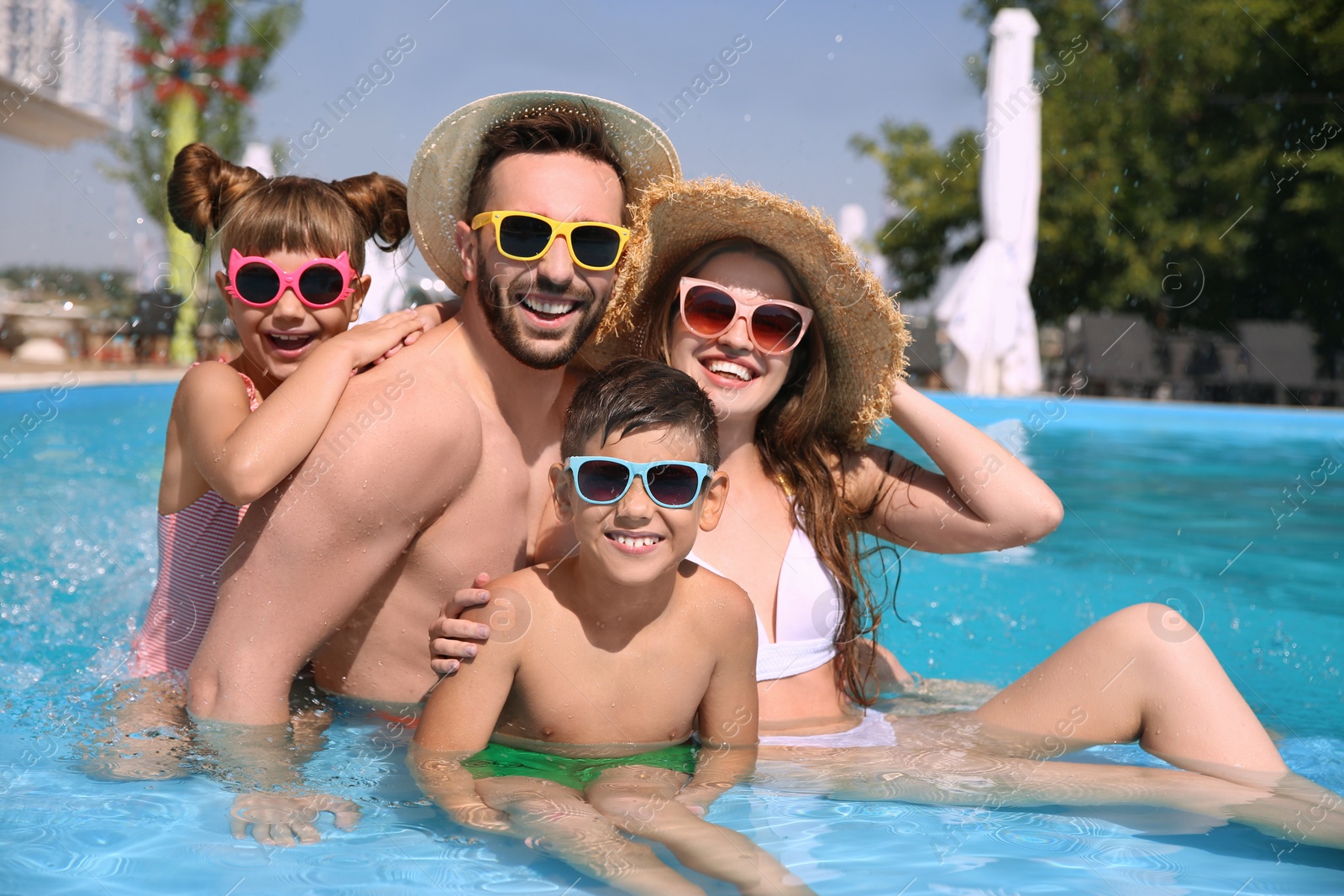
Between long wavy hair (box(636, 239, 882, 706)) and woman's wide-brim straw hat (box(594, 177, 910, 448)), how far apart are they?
0.03 m

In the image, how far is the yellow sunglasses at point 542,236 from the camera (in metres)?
2.68

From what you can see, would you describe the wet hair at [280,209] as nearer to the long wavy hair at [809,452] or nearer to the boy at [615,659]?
the long wavy hair at [809,452]

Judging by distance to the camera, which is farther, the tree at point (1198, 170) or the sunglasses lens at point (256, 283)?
the tree at point (1198, 170)

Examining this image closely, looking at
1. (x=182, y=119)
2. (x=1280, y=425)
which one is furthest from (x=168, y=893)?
(x=182, y=119)

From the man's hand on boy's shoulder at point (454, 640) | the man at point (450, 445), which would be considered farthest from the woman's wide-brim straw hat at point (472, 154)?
the man's hand on boy's shoulder at point (454, 640)

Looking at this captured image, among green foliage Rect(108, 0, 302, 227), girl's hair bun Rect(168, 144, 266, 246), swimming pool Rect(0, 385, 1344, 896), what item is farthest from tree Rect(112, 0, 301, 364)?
girl's hair bun Rect(168, 144, 266, 246)

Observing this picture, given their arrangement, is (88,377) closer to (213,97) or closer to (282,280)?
(213,97)

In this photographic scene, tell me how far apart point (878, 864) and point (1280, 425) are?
12.0 meters

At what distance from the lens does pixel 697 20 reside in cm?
660

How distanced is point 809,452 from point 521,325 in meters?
0.89

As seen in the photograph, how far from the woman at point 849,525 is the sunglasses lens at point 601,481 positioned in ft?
1.60

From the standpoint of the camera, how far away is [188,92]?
627 inches

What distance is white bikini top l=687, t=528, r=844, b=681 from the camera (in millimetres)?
2859

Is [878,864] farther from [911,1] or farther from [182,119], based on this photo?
[182,119]
